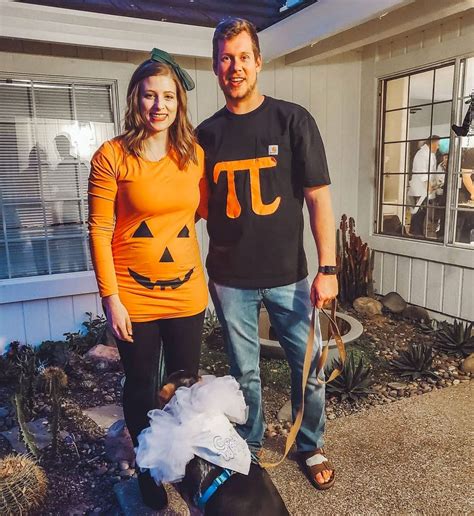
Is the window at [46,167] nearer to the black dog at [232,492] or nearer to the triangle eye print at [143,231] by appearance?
the triangle eye print at [143,231]

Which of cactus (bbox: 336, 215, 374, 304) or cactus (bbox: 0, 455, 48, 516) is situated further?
cactus (bbox: 336, 215, 374, 304)

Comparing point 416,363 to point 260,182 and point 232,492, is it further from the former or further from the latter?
point 232,492

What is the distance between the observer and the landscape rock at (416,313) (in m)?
4.71

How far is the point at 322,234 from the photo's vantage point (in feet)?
6.64

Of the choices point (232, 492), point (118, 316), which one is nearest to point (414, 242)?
point (118, 316)

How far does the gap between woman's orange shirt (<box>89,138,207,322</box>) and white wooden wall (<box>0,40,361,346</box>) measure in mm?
2558

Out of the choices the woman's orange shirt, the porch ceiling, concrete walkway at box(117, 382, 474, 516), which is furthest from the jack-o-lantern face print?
the porch ceiling

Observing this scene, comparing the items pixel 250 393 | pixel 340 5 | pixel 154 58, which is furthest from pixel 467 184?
pixel 154 58

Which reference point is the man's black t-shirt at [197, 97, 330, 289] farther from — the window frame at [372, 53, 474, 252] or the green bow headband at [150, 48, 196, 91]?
the window frame at [372, 53, 474, 252]

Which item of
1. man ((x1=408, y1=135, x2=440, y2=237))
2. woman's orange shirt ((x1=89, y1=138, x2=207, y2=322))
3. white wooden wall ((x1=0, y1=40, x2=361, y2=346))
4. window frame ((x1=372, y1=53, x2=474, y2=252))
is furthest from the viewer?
man ((x1=408, y1=135, x2=440, y2=237))

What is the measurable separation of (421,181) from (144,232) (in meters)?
3.86

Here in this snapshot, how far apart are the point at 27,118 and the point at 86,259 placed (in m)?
1.31

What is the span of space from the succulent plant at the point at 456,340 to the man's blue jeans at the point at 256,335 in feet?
7.21

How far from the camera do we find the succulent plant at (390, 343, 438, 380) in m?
3.51
